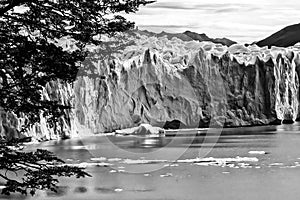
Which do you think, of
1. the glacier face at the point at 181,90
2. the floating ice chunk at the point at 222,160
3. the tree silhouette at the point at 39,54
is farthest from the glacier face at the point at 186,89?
the tree silhouette at the point at 39,54

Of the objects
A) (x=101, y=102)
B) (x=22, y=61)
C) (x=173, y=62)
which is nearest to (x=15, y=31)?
(x=22, y=61)

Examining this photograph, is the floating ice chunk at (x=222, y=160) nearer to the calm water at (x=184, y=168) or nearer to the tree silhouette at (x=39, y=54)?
the calm water at (x=184, y=168)

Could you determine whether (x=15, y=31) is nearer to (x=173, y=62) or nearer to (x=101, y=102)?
(x=101, y=102)

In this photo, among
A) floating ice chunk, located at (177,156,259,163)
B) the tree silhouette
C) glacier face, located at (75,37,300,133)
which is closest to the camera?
the tree silhouette

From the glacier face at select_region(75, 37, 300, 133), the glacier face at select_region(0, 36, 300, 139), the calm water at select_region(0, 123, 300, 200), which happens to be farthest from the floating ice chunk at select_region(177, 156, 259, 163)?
the glacier face at select_region(75, 37, 300, 133)

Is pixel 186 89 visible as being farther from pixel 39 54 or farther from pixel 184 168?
pixel 39 54

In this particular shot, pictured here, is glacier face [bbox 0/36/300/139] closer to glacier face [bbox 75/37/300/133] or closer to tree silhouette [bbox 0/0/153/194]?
glacier face [bbox 75/37/300/133]

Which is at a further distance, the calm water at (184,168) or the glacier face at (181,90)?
the glacier face at (181,90)

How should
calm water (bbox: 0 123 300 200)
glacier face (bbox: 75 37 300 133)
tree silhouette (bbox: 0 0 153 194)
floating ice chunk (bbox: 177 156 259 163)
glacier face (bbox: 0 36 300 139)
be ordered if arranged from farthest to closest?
glacier face (bbox: 75 37 300 133)
glacier face (bbox: 0 36 300 139)
floating ice chunk (bbox: 177 156 259 163)
calm water (bbox: 0 123 300 200)
tree silhouette (bbox: 0 0 153 194)
